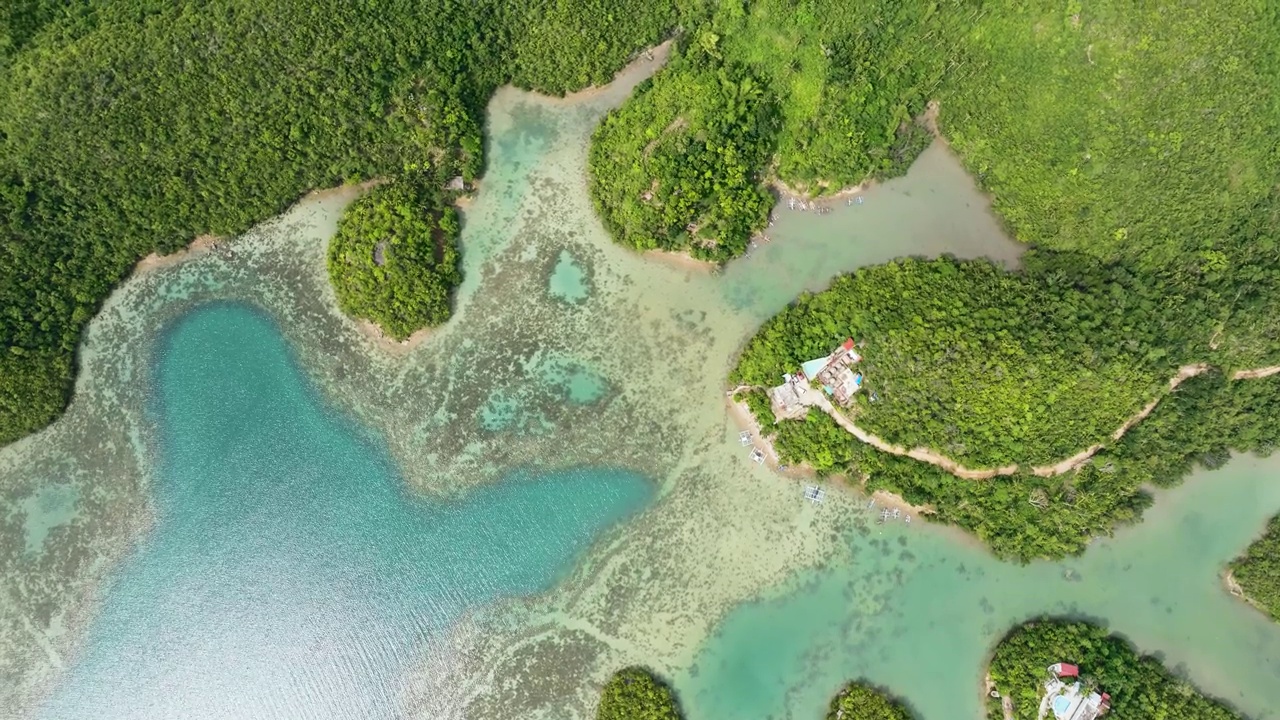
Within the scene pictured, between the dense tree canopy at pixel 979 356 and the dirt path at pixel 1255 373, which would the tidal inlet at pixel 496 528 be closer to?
the dense tree canopy at pixel 979 356

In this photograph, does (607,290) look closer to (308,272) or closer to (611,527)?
(611,527)

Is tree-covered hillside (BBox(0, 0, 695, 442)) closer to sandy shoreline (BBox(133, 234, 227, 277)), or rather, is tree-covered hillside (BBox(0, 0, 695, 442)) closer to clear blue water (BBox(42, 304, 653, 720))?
sandy shoreline (BBox(133, 234, 227, 277))

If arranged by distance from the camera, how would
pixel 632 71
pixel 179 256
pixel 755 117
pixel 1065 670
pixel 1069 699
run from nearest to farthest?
pixel 1069 699 → pixel 1065 670 → pixel 755 117 → pixel 179 256 → pixel 632 71

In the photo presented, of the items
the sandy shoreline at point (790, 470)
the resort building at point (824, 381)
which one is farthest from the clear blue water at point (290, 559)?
the resort building at point (824, 381)

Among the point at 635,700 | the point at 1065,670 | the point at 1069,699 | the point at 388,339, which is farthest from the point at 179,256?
the point at 1069,699

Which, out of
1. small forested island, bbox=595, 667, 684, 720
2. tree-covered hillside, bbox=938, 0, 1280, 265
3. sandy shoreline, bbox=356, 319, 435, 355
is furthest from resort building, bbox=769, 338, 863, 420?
sandy shoreline, bbox=356, 319, 435, 355

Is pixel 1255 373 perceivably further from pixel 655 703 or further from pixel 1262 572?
pixel 655 703

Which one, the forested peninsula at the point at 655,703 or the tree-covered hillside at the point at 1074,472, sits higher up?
the tree-covered hillside at the point at 1074,472
